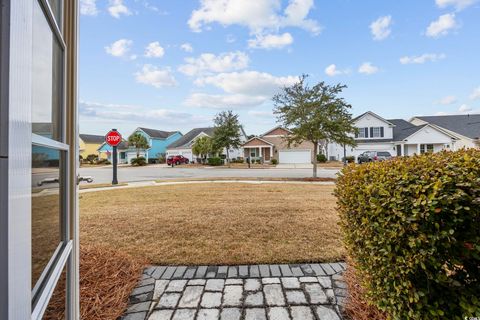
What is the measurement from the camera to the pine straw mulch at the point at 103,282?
206 cm

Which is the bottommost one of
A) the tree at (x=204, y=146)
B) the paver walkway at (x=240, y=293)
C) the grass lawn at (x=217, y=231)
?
the paver walkway at (x=240, y=293)

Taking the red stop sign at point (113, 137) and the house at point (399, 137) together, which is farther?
the house at point (399, 137)

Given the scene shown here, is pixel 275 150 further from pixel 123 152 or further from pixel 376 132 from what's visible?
pixel 123 152

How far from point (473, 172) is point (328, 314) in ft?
5.03

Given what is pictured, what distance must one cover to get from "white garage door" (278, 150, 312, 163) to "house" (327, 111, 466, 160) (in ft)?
17.0

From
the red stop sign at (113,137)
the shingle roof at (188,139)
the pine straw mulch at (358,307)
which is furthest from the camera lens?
the shingle roof at (188,139)

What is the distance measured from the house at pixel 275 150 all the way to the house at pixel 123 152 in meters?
17.2

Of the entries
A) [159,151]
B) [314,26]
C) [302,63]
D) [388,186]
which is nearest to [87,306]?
[388,186]

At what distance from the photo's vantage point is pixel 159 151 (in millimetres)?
42750

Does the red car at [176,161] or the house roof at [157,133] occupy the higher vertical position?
the house roof at [157,133]

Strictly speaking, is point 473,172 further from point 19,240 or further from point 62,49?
point 62,49

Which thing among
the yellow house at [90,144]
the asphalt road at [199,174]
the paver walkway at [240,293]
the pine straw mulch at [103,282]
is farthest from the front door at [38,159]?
the yellow house at [90,144]

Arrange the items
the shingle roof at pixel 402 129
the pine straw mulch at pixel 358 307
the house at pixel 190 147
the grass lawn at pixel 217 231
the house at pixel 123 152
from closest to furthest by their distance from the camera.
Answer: the pine straw mulch at pixel 358 307 < the grass lawn at pixel 217 231 < the shingle roof at pixel 402 129 < the house at pixel 190 147 < the house at pixel 123 152

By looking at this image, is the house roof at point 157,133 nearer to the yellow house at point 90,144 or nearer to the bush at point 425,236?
the yellow house at point 90,144
